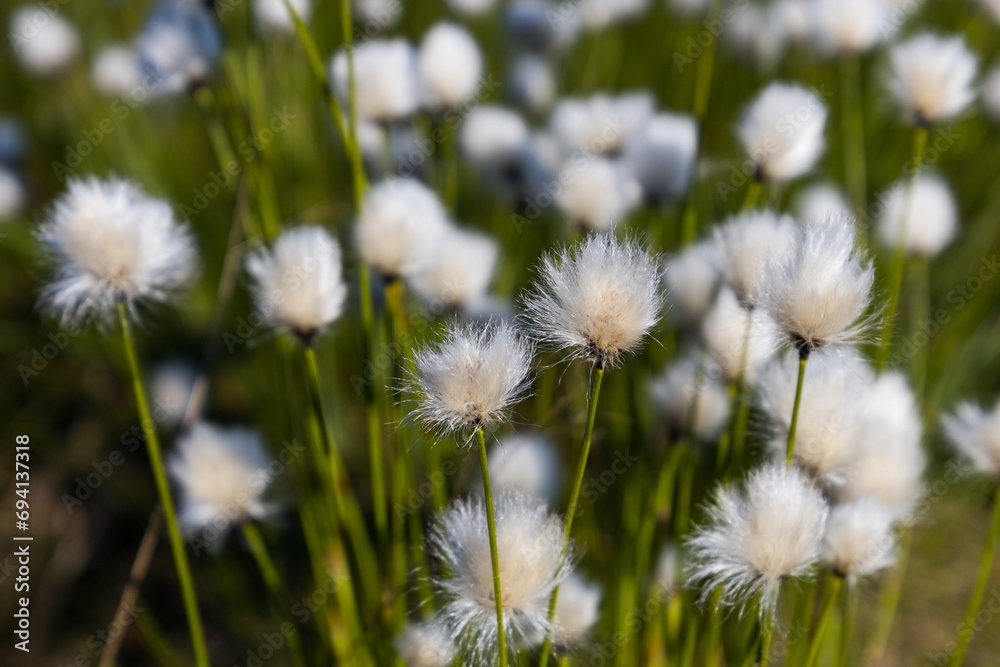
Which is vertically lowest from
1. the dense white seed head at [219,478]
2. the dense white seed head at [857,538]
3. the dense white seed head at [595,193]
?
the dense white seed head at [219,478]

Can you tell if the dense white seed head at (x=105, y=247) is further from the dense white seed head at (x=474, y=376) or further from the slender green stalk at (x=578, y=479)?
the slender green stalk at (x=578, y=479)

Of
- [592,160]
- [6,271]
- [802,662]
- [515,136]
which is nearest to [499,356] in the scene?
[802,662]

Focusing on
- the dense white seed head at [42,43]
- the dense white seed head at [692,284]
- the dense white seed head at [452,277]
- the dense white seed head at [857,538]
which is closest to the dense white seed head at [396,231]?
the dense white seed head at [452,277]

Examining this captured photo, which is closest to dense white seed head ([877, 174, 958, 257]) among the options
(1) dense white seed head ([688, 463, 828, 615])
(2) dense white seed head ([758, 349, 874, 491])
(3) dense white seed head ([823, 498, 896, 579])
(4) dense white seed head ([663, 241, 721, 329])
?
(4) dense white seed head ([663, 241, 721, 329])

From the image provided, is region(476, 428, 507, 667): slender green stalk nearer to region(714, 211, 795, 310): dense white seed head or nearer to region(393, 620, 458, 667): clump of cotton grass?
region(393, 620, 458, 667): clump of cotton grass

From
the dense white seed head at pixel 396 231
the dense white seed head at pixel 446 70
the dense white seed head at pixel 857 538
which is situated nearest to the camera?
the dense white seed head at pixel 857 538

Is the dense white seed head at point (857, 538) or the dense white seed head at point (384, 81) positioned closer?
the dense white seed head at point (857, 538)

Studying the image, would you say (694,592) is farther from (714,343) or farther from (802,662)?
(714,343)

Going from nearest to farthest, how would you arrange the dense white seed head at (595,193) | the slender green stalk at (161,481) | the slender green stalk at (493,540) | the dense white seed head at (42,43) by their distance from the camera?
the slender green stalk at (493,540)
the slender green stalk at (161,481)
the dense white seed head at (595,193)
the dense white seed head at (42,43)
